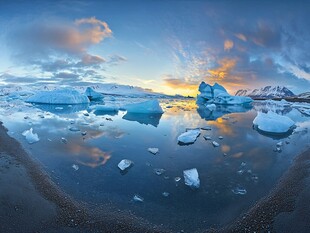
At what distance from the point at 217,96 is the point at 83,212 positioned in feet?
121

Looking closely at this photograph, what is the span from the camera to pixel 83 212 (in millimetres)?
3498

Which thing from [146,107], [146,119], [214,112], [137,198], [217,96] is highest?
[217,96]

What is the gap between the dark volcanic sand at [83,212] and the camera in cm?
316

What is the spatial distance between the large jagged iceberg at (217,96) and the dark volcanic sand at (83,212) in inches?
1337

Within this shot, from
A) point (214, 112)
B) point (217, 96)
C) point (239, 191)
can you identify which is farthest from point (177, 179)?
point (217, 96)

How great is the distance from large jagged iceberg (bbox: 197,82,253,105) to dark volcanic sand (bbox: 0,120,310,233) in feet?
111

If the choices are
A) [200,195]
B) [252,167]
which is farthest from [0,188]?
[252,167]

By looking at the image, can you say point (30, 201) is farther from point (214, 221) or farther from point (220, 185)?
point (220, 185)

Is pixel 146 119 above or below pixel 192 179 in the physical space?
above

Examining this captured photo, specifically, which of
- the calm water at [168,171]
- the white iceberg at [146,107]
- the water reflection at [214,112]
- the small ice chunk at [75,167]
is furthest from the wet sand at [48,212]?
the water reflection at [214,112]

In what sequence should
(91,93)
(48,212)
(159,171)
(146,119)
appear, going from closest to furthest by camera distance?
(48,212) → (159,171) → (146,119) → (91,93)

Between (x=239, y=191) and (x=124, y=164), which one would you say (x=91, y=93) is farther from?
(x=239, y=191)

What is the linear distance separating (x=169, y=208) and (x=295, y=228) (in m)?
2.03

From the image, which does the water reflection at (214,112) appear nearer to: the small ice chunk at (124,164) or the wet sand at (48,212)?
the small ice chunk at (124,164)
